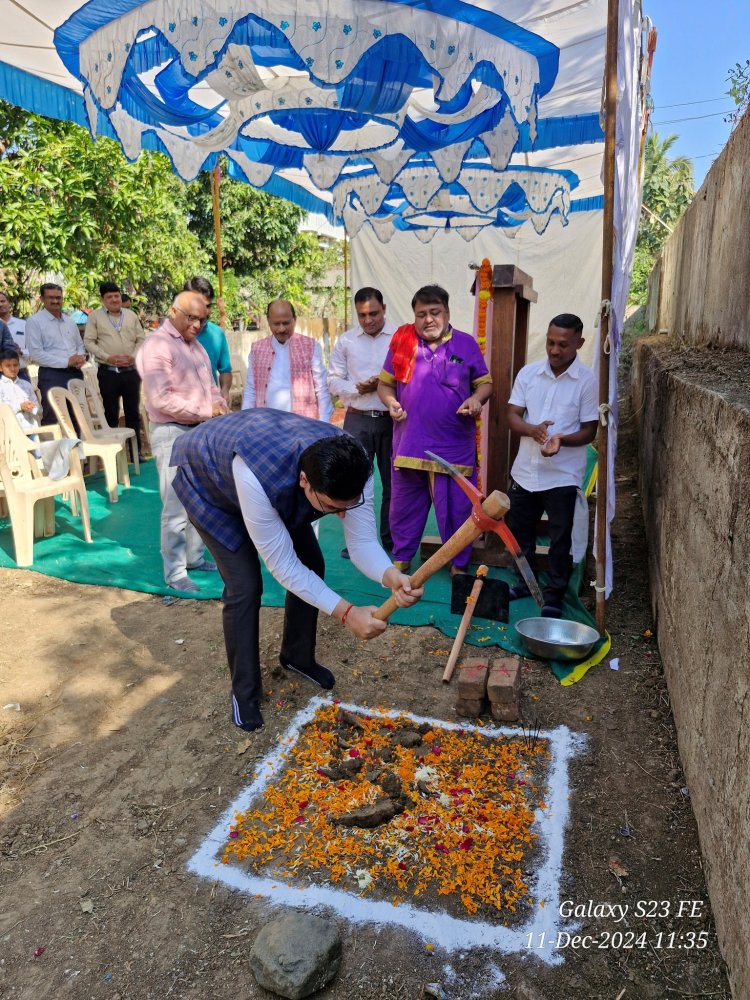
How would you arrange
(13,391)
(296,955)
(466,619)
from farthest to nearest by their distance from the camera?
(13,391)
(466,619)
(296,955)

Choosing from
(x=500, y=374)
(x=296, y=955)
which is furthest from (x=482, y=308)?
(x=296, y=955)

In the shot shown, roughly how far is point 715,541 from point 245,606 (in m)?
1.88

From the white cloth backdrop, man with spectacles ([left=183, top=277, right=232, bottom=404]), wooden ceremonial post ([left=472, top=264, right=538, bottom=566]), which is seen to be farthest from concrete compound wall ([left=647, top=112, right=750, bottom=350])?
the white cloth backdrop

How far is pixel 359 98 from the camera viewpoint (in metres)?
3.98

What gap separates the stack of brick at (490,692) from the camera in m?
3.04

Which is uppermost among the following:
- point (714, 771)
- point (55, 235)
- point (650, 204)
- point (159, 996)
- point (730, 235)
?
point (650, 204)

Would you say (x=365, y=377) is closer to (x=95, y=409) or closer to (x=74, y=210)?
(x=95, y=409)

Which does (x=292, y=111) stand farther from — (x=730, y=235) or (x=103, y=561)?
(x=103, y=561)

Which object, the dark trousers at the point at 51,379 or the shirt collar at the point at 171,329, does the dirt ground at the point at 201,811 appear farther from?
the dark trousers at the point at 51,379

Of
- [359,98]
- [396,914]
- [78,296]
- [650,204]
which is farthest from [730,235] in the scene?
[650,204]

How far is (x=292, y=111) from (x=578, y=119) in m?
2.67

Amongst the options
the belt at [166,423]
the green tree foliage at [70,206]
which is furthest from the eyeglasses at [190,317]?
the green tree foliage at [70,206]

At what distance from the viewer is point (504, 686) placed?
3.02 metres

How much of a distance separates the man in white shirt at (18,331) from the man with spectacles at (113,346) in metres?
0.64
